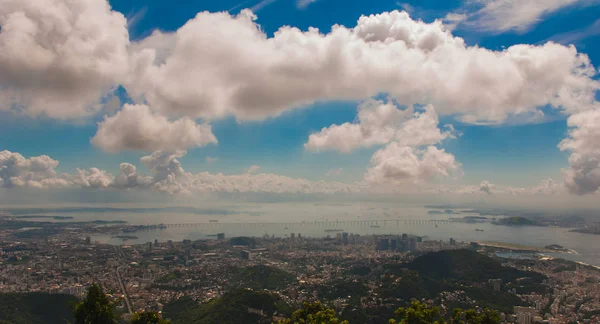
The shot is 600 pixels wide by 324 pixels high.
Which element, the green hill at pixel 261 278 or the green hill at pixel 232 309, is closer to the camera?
the green hill at pixel 232 309

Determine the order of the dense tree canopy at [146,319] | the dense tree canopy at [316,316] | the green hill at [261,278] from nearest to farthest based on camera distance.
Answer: the dense tree canopy at [316,316] < the dense tree canopy at [146,319] < the green hill at [261,278]

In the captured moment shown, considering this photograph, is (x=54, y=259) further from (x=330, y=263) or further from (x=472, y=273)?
(x=472, y=273)

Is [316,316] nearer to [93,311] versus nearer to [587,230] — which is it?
[93,311]

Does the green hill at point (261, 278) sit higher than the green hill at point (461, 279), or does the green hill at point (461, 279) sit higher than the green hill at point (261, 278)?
the green hill at point (461, 279)

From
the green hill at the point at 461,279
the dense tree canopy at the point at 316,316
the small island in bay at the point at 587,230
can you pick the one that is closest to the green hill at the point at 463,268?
the green hill at the point at 461,279

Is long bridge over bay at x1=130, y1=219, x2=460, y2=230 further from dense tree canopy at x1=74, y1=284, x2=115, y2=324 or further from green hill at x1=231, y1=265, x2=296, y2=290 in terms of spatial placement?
dense tree canopy at x1=74, y1=284, x2=115, y2=324

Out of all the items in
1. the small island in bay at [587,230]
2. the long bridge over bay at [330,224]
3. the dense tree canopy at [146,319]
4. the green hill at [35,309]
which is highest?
the dense tree canopy at [146,319]

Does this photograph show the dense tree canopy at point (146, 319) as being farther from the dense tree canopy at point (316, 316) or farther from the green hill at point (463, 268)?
the green hill at point (463, 268)

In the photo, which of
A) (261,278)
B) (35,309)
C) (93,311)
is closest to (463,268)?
(261,278)

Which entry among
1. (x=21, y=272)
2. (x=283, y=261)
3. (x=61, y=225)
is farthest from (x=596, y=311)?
(x=61, y=225)
